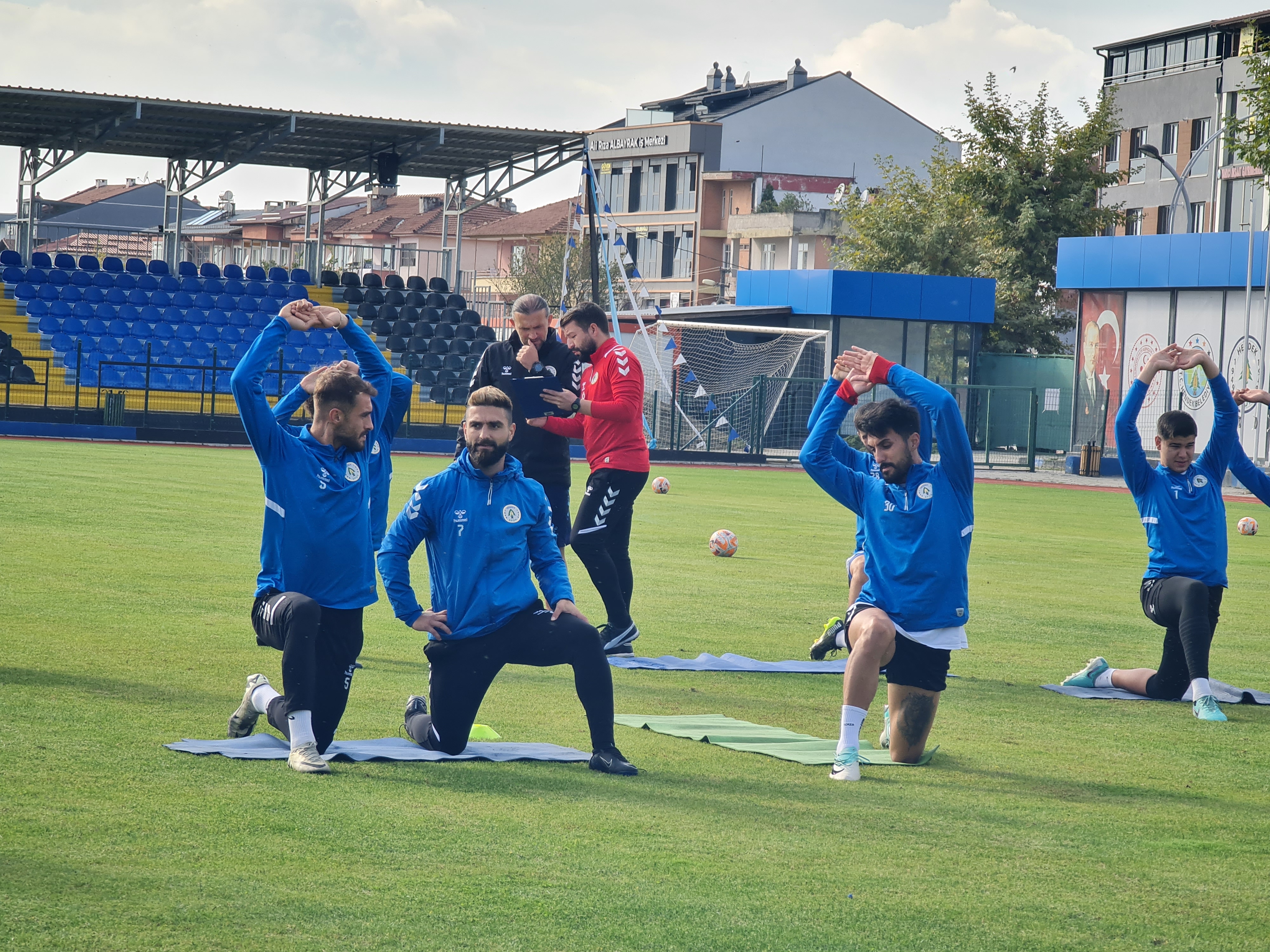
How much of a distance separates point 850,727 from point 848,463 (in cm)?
160

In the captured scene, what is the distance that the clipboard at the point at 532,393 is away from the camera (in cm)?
902

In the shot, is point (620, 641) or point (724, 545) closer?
point (620, 641)

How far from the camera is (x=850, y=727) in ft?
19.2

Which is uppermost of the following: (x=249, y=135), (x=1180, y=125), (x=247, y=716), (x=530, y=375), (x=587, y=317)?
(x=1180, y=125)

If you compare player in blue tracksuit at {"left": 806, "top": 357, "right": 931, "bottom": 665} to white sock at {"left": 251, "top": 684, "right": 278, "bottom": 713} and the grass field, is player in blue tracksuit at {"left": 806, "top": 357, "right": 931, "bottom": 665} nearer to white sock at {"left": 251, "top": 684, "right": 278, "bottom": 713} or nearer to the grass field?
the grass field

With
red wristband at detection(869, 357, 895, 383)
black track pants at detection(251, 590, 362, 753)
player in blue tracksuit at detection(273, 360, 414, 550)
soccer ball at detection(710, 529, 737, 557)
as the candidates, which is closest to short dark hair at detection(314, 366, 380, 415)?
player in blue tracksuit at detection(273, 360, 414, 550)

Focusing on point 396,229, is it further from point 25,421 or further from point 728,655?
point 728,655

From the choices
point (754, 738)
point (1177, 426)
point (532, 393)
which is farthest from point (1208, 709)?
point (532, 393)

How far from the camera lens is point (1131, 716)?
7.47 m

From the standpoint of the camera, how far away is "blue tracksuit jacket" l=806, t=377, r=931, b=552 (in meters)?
6.50

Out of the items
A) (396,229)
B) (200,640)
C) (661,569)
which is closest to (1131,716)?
(200,640)

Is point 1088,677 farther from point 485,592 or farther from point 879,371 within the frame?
point 485,592

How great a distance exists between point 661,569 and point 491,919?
30.3 ft

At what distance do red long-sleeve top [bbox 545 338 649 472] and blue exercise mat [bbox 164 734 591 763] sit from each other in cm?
302
